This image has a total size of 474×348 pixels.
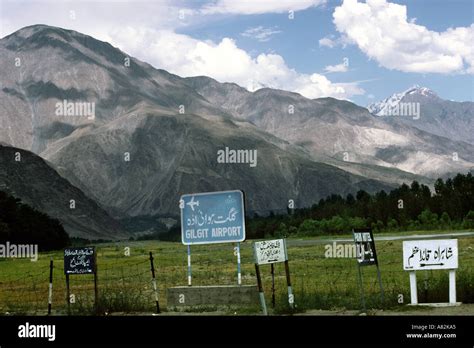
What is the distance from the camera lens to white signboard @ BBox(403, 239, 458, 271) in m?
15.2

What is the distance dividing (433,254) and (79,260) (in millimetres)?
9960

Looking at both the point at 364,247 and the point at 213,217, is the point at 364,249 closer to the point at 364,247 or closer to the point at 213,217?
the point at 364,247

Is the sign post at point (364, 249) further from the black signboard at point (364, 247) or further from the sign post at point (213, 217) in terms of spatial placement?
the sign post at point (213, 217)

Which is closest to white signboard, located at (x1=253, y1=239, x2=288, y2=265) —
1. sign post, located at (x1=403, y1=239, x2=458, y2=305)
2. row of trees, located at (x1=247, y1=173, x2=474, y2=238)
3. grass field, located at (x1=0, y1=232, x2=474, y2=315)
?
grass field, located at (x1=0, y1=232, x2=474, y2=315)

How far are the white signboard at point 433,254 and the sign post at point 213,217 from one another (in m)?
3.98

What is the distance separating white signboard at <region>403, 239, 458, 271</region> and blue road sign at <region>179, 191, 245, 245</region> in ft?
13.1

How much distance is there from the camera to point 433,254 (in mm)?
15344

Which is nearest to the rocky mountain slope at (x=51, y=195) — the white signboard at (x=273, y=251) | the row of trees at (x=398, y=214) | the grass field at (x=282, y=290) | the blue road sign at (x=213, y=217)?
the row of trees at (x=398, y=214)

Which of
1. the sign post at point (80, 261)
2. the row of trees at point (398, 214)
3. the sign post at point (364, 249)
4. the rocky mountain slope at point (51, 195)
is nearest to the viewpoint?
the sign post at point (364, 249)

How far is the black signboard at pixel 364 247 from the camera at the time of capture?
17.2m

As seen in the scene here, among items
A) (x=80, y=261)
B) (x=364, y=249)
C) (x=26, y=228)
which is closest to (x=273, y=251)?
(x=364, y=249)

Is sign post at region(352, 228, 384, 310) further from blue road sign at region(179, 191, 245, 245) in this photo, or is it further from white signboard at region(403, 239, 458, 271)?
blue road sign at region(179, 191, 245, 245)
